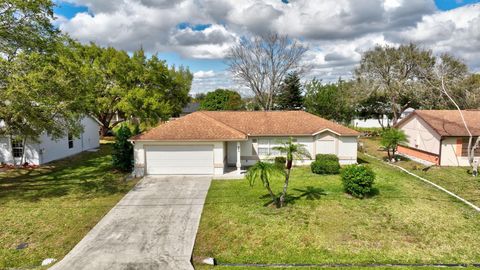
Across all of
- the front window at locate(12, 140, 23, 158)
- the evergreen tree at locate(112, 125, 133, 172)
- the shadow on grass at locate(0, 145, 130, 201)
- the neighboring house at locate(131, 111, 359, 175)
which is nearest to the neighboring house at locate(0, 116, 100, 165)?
the front window at locate(12, 140, 23, 158)

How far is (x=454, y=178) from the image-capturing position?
59.4ft

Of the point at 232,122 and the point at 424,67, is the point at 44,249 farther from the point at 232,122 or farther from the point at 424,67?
the point at 424,67

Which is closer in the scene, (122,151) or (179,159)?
(179,159)

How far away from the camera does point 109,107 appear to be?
1336 inches

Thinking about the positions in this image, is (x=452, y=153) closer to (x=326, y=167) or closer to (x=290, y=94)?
(x=326, y=167)

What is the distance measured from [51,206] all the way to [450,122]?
27.2m

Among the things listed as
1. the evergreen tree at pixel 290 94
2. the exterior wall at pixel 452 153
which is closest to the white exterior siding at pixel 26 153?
the exterior wall at pixel 452 153

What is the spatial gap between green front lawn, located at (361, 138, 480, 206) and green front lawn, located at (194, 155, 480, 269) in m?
1.35

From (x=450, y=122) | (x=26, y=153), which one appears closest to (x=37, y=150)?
(x=26, y=153)

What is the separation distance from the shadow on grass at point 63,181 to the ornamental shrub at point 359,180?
11760 millimetres

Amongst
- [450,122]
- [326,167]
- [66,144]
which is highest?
[450,122]

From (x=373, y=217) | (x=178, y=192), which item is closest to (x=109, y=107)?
(x=178, y=192)

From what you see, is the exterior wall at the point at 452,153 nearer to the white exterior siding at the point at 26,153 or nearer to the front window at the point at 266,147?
the front window at the point at 266,147

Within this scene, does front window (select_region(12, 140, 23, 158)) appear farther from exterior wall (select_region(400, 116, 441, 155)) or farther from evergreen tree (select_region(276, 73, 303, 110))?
evergreen tree (select_region(276, 73, 303, 110))
